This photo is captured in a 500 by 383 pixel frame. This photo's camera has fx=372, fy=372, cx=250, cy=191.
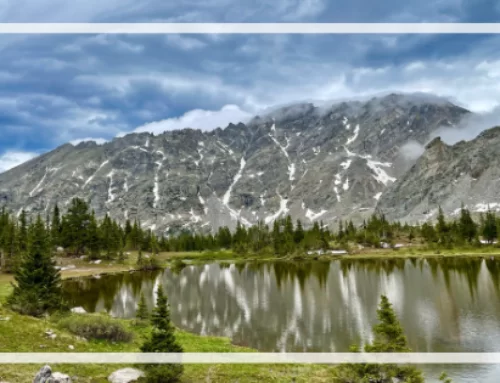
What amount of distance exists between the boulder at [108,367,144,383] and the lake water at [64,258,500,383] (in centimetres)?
1014

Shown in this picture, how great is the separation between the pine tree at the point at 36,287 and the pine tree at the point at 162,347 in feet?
34.1

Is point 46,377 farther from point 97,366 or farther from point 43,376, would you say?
point 97,366

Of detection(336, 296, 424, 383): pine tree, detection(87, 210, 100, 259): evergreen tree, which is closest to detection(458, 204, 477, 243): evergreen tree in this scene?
detection(87, 210, 100, 259): evergreen tree

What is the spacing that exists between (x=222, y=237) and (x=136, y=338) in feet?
396

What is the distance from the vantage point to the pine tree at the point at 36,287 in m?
19.4

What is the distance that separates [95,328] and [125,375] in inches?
217

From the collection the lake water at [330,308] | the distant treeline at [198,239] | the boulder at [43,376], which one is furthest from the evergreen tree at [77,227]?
the boulder at [43,376]

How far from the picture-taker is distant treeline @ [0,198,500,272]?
6654cm

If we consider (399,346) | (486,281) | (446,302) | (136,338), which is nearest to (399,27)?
(399,346)

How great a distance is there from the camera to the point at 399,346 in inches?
404

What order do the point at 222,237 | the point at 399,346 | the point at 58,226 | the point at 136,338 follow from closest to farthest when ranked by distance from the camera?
the point at 399,346
the point at 136,338
the point at 58,226
the point at 222,237

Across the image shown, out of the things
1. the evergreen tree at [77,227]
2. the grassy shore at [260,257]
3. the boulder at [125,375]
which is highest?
the evergreen tree at [77,227]

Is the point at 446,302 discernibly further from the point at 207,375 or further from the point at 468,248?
the point at 468,248

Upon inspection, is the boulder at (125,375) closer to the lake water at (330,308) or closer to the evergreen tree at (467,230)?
the lake water at (330,308)
